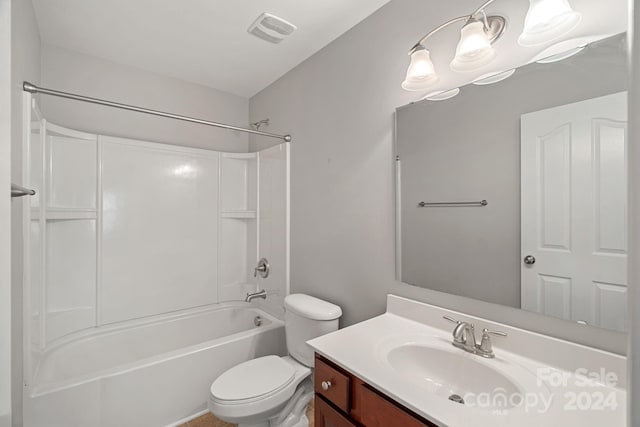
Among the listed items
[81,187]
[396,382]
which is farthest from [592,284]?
[81,187]

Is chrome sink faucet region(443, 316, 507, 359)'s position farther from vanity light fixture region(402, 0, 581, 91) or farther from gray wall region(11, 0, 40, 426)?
gray wall region(11, 0, 40, 426)

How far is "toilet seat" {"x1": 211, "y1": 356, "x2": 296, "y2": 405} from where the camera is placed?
1.46m

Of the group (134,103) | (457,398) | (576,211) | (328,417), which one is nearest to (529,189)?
(576,211)

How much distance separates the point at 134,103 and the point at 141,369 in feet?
6.40

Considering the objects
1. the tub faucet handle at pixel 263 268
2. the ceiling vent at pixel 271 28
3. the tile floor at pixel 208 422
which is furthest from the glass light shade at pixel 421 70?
the tile floor at pixel 208 422

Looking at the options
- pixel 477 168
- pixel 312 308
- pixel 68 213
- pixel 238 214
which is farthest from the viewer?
pixel 238 214

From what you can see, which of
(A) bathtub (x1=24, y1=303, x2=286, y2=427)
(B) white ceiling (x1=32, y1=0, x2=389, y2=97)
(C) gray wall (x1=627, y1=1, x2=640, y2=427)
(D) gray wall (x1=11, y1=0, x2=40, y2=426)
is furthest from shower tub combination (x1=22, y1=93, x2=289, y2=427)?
(C) gray wall (x1=627, y1=1, x2=640, y2=427)

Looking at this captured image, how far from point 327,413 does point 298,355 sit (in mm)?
728

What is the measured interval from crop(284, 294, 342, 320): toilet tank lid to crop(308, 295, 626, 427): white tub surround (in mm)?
347

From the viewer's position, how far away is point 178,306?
8.03ft

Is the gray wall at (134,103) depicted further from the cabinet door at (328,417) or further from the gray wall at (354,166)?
the cabinet door at (328,417)

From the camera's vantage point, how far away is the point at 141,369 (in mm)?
1631

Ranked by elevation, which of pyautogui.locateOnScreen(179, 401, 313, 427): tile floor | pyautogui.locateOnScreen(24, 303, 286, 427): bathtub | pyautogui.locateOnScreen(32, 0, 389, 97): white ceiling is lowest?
pyautogui.locateOnScreen(179, 401, 313, 427): tile floor

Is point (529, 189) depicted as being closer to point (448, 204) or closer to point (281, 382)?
point (448, 204)
